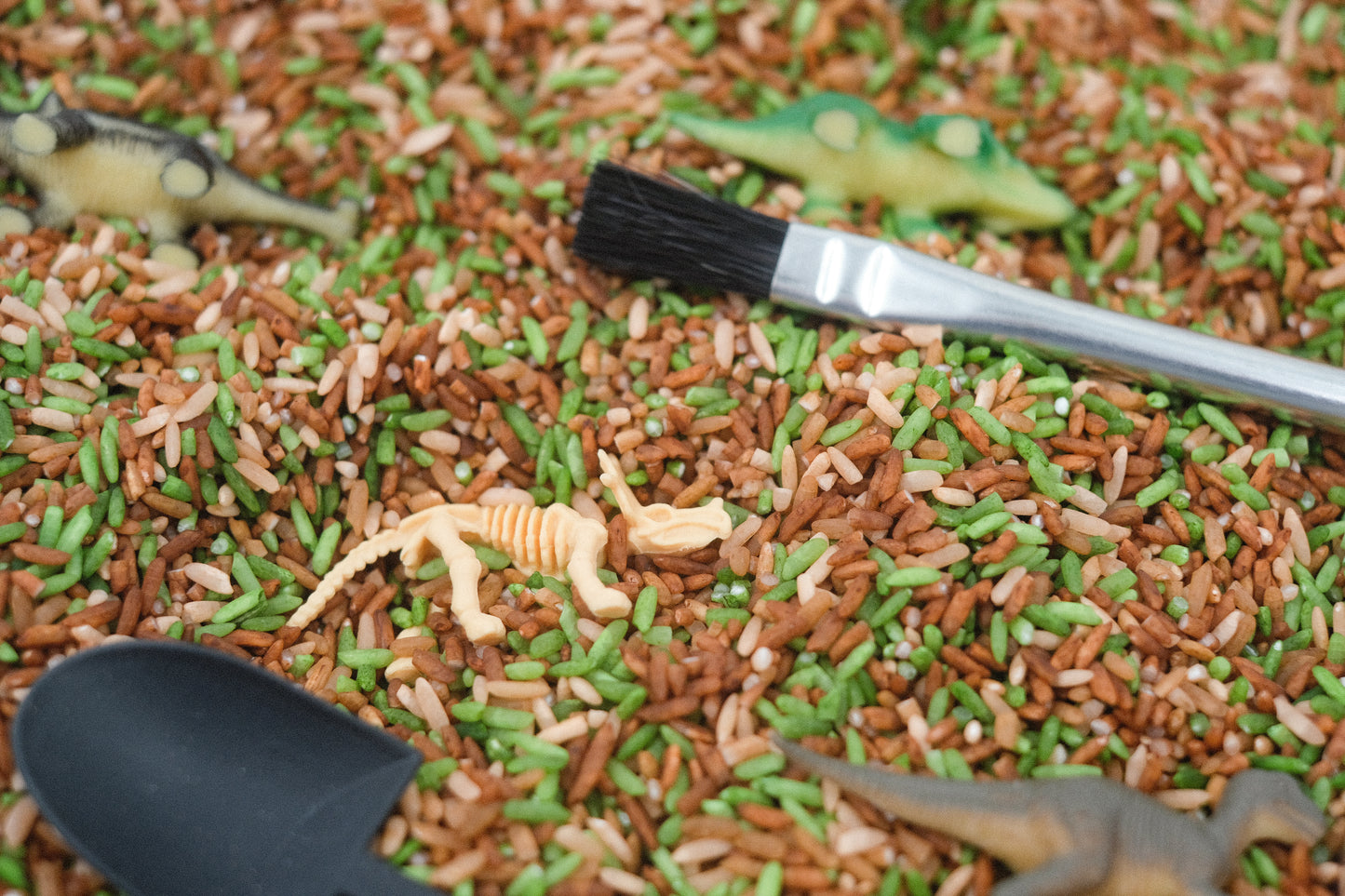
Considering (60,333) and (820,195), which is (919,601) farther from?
(60,333)

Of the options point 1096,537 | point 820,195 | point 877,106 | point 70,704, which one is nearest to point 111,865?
point 70,704

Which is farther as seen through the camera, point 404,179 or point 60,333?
point 404,179

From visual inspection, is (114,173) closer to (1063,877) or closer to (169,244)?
(169,244)

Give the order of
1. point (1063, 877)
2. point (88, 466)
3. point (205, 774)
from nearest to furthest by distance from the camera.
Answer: point (1063, 877) → point (205, 774) → point (88, 466)

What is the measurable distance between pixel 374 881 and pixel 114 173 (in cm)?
99

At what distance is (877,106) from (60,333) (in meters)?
1.19

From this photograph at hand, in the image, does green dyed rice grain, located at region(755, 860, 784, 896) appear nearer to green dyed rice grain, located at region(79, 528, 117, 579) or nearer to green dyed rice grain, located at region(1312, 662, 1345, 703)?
green dyed rice grain, located at region(1312, 662, 1345, 703)

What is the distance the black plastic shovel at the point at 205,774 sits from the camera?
3.23ft

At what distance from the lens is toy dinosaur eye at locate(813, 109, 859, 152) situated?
1.43 m

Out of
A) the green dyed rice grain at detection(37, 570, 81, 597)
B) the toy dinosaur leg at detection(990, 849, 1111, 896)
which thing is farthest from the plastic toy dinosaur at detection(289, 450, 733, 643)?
the toy dinosaur leg at detection(990, 849, 1111, 896)

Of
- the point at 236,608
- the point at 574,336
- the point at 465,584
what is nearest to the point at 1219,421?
the point at 574,336

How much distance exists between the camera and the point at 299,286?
1354mm

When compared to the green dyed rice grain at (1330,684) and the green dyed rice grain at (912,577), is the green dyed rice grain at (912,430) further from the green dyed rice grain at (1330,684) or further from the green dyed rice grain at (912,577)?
the green dyed rice grain at (1330,684)

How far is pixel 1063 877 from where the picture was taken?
915 mm
